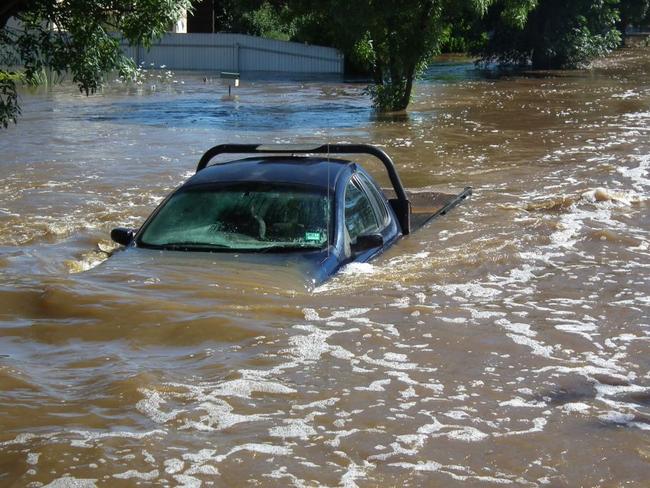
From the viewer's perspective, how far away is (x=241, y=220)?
8.03 m

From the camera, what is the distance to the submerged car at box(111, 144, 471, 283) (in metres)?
7.81

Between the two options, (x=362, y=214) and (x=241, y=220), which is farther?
(x=362, y=214)

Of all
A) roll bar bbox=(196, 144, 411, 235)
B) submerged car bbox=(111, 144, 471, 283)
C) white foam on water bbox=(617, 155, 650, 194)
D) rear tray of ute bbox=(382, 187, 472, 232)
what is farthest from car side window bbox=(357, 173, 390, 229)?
white foam on water bbox=(617, 155, 650, 194)

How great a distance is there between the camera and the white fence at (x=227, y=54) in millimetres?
42500

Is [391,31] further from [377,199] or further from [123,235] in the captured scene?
[123,235]

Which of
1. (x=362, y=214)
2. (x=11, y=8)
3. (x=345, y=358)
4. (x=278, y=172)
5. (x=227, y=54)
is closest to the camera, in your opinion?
(x=345, y=358)

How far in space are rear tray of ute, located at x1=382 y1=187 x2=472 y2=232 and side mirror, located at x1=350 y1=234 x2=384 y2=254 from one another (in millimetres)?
1983

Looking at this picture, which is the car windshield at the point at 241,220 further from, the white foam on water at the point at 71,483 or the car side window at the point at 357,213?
the white foam on water at the point at 71,483

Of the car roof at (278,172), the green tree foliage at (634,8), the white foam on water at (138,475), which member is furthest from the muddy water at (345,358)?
the green tree foliage at (634,8)

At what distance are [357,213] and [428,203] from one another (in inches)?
131

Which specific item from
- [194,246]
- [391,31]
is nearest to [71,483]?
[194,246]

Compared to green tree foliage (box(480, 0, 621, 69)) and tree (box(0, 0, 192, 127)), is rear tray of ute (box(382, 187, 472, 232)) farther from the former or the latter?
green tree foliage (box(480, 0, 621, 69))

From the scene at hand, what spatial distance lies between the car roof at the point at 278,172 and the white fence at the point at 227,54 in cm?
3378

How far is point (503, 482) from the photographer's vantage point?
465 centimetres
